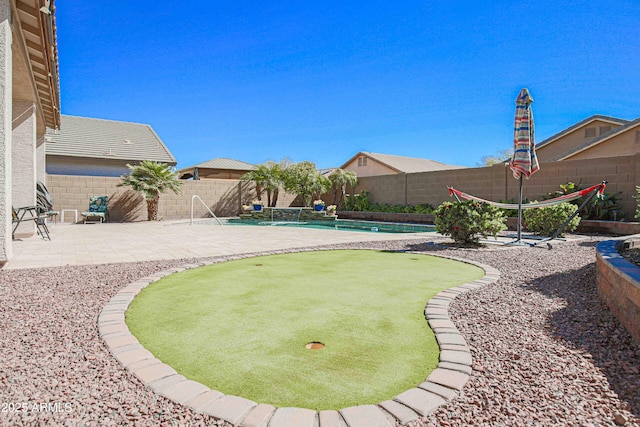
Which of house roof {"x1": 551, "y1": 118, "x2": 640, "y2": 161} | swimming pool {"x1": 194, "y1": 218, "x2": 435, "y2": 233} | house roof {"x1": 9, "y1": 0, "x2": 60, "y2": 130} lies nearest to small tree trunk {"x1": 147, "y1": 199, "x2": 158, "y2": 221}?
swimming pool {"x1": 194, "y1": 218, "x2": 435, "y2": 233}

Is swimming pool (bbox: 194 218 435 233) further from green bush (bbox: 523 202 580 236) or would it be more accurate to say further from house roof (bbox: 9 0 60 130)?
house roof (bbox: 9 0 60 130)

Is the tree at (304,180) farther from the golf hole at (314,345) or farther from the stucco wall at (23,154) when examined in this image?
the golf hole at (314,345)

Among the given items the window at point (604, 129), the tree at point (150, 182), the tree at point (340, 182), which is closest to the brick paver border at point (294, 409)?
the tree at point (150, 182)

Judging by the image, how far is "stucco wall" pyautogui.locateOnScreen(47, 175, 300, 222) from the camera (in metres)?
15.3

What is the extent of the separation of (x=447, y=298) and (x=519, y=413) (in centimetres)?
199

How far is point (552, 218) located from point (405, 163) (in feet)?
84.2

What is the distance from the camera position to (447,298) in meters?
3.73

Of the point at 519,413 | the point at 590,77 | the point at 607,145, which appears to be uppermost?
the point at 590,77

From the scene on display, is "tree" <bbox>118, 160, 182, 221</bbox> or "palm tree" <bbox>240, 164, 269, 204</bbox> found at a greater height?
"palm tree" <bbox>240, 164, 269, 204</bbox>

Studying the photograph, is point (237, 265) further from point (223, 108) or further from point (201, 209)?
point (223, 108)

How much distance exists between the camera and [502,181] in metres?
13.8

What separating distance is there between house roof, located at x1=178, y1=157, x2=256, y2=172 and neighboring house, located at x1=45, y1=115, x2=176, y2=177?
594cm

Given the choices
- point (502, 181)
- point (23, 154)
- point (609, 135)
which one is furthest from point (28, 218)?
point (609, 135)

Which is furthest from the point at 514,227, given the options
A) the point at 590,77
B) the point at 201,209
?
the point at 201,209
